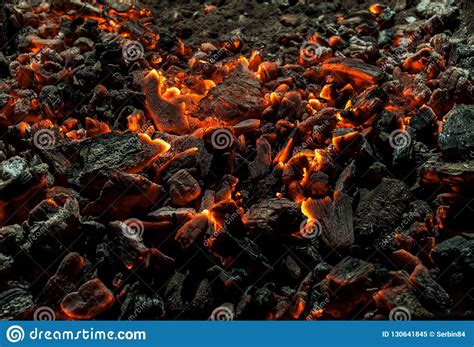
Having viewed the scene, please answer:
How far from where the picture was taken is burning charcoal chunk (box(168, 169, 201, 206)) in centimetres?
335

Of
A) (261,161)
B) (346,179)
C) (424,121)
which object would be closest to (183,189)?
(261,161)

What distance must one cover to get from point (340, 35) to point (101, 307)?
349cm

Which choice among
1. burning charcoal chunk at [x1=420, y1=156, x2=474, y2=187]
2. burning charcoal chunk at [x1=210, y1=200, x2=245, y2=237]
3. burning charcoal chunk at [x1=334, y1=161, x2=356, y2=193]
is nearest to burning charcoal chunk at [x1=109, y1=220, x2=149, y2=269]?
burning charcoal chunk at [x1=210, y1=200, x2=245, y2=237]

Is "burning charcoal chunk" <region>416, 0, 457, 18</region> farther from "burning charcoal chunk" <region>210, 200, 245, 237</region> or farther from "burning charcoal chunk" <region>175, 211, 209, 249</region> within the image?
"burning charcoal chunk" <region>175, 211, 209, 249</region>

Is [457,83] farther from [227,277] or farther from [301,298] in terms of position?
[227,277]

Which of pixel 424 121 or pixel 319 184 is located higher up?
pixel 424 121

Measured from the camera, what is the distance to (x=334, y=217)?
326 centimetres

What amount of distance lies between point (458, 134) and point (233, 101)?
175 centimetres

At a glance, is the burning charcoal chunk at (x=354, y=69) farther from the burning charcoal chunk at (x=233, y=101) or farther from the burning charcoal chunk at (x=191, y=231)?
the burning charcoal chunk at (x=191, y=231)

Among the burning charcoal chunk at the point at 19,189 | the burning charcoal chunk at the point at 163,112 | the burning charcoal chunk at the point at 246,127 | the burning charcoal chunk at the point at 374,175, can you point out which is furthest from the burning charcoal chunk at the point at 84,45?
the burning charcoal chunk at the point at 374,175

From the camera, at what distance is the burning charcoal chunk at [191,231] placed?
3.09 metres

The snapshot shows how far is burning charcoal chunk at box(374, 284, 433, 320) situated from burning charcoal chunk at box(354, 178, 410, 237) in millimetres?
460

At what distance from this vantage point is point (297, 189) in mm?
3453

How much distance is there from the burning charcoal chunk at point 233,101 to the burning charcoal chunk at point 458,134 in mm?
1453
